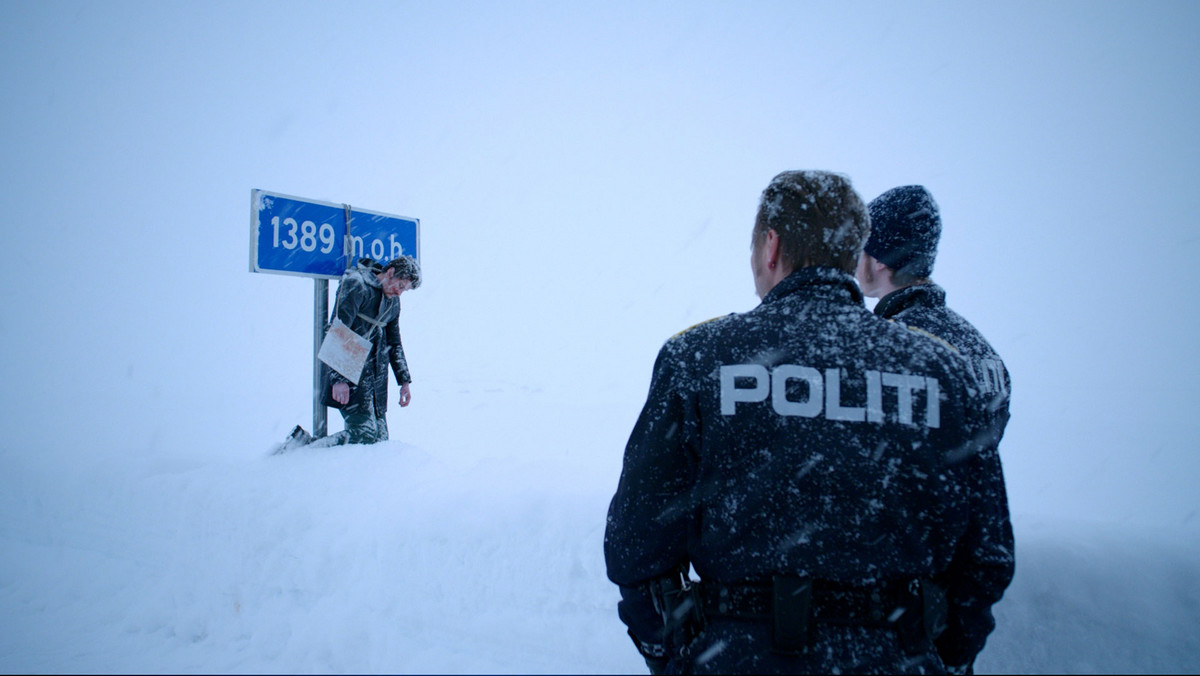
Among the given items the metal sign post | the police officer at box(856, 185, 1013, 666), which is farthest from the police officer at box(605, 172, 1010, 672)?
the metal sign post

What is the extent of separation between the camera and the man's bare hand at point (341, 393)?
13.9 ft

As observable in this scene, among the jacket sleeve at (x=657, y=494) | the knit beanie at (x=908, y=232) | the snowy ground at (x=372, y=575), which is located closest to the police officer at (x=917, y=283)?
the knit beanie at (x=908, y=232)

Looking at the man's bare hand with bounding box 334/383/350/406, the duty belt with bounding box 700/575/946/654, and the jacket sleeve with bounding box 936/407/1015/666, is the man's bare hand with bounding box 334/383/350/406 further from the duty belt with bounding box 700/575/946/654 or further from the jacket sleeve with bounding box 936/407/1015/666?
the jacket sleeve with bounding box 936/407/1015/666

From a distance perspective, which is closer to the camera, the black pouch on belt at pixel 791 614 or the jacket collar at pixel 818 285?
the black pouch on belt at pixel 791 614

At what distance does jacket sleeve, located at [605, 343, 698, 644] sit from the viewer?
4.16ft

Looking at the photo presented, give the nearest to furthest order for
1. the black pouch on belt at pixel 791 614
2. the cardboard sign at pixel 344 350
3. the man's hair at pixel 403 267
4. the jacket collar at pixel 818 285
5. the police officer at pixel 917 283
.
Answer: the black pouch on belt at pixel 791 614 → the jacket collar at pixel 818 285 → the police officer at pixel 917 283 → the cardboard sign at pixel 344 350 → the man's hair at pixel 403 267

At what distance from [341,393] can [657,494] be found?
371 centimetres

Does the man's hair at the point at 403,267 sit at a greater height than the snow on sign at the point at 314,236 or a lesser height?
lesser

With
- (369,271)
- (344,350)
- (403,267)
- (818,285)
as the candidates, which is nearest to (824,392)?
(818,285)

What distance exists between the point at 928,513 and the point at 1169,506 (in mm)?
5504

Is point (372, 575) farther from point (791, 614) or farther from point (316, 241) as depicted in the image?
point (316, 241)

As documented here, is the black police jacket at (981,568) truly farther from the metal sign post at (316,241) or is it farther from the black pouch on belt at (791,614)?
the metal sign post at (316,241)

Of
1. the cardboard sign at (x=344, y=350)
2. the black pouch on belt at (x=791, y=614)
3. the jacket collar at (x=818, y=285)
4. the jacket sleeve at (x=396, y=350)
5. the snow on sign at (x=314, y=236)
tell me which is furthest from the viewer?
the jacket sleeve at (x=396, y=350)

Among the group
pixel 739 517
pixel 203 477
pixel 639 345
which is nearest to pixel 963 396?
pixel 739 517
